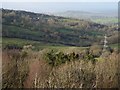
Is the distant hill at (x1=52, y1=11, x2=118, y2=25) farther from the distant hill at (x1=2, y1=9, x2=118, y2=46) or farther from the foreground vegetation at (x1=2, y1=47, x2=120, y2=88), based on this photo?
the foreground vegetation at (x1=2, y1=47, x2=120, y2=88)

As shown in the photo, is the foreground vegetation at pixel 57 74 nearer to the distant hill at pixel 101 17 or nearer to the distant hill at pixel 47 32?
the distant hill at pixel 47 32

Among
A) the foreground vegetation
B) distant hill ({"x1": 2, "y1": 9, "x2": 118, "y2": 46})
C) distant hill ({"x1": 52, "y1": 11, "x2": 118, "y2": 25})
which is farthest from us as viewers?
distant hill ({"x1": 52, "y1": 11, "x2": 118, "y2": 25})

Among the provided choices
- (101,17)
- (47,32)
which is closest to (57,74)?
(47,32)

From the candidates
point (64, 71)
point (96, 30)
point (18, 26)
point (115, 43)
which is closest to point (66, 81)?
point (64, 71)

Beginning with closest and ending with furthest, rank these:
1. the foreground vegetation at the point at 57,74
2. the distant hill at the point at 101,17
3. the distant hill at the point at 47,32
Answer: the foreground vegetation at the point at 57,74, the distant hill at the point at 47,32, the distant hill at the point at 101,17

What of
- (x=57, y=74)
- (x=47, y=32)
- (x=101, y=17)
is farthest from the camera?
(x=101, y=17)

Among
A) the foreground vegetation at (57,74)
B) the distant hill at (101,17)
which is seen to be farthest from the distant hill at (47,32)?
the foreground vegetation at (57,74)

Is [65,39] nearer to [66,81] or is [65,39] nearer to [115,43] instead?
[115,43]

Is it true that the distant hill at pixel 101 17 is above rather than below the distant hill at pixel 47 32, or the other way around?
above

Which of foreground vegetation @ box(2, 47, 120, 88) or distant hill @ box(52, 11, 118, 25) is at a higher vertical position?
distant hill @ box(52, 11, 118, 25)

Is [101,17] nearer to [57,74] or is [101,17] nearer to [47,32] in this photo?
[47,32]

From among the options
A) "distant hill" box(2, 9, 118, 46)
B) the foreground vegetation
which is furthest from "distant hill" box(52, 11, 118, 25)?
the foreground vegetation

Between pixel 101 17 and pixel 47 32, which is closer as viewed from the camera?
pixel 47 32
